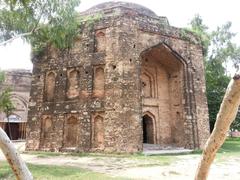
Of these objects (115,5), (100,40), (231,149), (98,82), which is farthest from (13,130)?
(231,149)

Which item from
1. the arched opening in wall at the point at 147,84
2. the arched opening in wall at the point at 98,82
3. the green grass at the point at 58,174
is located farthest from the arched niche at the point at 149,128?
the green grass at the point at 58,174

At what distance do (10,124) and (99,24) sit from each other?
55.6ft

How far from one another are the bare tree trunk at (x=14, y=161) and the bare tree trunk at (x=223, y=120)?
5.79 ft

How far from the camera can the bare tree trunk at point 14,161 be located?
2.90 metres

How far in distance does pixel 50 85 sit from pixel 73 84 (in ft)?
5.29

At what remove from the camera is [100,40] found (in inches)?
579

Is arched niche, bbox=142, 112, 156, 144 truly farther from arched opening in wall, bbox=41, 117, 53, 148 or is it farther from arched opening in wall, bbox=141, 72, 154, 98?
arched opening in wall, bbox=41, 117, 53, 148

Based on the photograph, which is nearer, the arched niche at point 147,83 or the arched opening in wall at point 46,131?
the arched opening in wall at point 46,131

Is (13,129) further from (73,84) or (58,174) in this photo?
(58,174)

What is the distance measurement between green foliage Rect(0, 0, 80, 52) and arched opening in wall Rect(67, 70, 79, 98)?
3.07 m

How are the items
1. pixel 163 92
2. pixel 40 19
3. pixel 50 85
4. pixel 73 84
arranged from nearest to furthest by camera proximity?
pixel 40 19, pixel 73 84, pixel 50 85, pixel 163 92

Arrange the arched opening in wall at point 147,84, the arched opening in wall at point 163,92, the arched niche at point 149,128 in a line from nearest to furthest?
the arched opening in wall at point 163,92, the arched niche at point 149,128, the arched opening in wall at point 147,84

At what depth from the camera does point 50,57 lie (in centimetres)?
1577

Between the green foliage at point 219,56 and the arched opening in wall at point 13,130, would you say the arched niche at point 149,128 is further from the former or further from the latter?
the arched opening in wall at point 13,130
